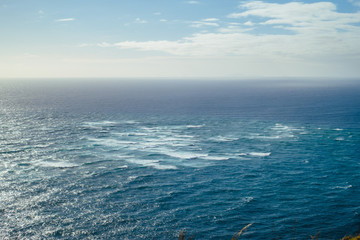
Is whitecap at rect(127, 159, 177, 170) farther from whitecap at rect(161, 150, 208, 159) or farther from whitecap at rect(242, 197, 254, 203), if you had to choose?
whitecap at rect(242, 197, 254, 203)

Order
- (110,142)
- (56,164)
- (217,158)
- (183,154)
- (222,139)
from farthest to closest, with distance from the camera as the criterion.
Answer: (222,139) < (110,142) < (183,154) < (217,158) < (56,164)

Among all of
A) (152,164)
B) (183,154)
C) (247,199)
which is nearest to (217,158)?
(183,154)

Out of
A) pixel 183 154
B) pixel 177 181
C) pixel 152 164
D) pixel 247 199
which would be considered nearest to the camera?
pixel 247 199

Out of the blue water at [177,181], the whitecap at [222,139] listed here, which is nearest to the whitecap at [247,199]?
the blue water at [177,181]

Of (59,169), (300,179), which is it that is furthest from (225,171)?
(59,169)

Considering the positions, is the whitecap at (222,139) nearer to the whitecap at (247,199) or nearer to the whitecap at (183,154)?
the whitecap at (183,154)

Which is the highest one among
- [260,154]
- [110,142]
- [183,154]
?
[110,142]

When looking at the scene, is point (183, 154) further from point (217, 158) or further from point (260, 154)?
point (260, 154)

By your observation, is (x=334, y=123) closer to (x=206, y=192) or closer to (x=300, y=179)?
(x=300, y=179)
